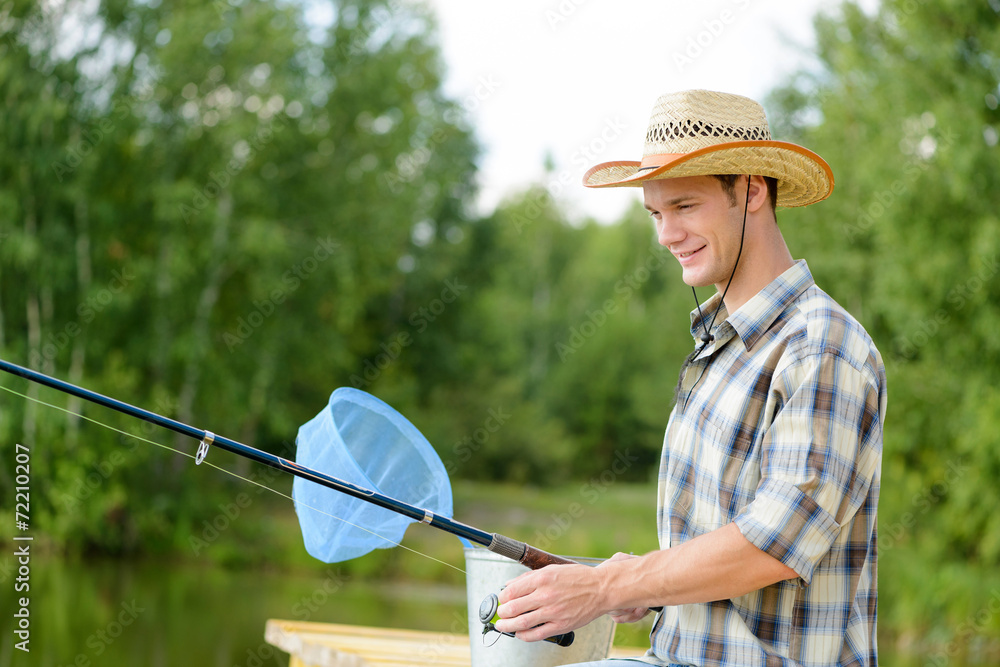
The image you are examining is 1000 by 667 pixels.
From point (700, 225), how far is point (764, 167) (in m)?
0.15

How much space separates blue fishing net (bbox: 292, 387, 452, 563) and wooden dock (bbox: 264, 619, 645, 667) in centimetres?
83

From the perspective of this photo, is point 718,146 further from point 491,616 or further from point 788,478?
point 491,616

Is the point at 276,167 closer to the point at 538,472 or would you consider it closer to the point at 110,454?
the point at 110,454

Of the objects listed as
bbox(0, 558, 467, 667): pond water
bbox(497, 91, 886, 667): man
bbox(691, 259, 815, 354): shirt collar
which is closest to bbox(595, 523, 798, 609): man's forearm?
bbox(497, 91, 886, 667): man

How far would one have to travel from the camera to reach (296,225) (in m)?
13.1

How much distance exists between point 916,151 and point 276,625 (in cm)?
868

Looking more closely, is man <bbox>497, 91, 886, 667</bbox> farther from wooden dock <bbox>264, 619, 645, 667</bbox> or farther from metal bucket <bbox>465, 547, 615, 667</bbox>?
wooden dock <bbox>264, 619, 645, 667</bbox>

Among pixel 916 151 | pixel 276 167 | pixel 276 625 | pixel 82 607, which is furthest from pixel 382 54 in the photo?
pixel 276 625

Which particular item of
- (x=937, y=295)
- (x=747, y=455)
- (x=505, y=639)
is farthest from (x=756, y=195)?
(x=937, y=295)

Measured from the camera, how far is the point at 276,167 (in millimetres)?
13047

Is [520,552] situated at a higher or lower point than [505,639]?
higher

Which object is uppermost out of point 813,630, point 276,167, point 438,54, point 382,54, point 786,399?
point 438,54

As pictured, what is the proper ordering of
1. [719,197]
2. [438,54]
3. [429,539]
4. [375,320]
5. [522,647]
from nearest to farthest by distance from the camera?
[719,197] < [522,647] < [429,539] < [438,54] < [375,320]

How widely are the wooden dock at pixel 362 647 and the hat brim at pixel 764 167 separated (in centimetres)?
130
